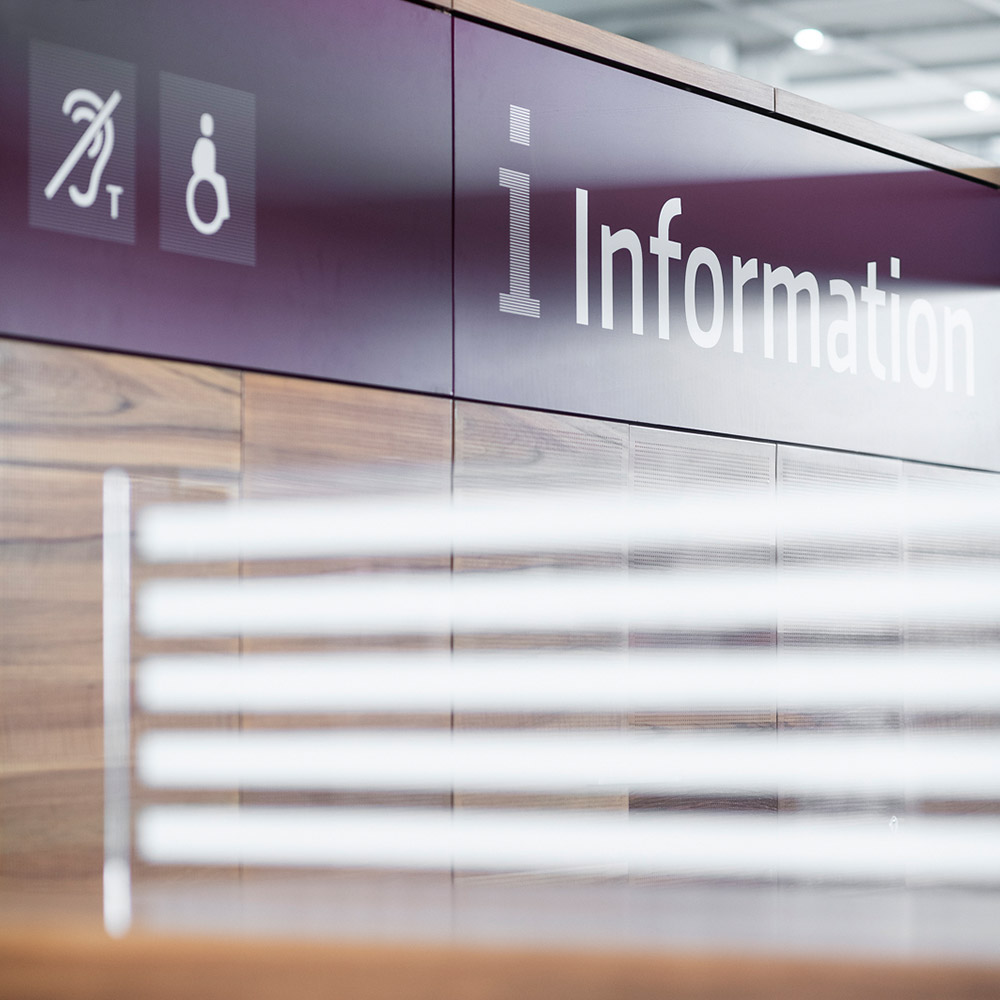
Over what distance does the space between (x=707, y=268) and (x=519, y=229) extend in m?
0.63

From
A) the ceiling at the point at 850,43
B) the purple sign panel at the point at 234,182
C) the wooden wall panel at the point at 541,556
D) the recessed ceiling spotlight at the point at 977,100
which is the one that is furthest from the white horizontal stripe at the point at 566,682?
the recessed ceiling spotlight at the point at 977,100

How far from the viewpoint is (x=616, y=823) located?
128 inches

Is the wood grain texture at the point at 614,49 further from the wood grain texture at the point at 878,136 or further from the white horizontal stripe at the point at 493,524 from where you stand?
the white horizontal stripe at the point at 493,524

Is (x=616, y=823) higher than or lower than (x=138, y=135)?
lower

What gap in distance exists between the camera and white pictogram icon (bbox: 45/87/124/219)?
2.41 m

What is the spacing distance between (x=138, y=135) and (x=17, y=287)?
14.7 inches

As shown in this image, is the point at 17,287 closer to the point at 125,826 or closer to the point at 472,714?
the point at 125,826

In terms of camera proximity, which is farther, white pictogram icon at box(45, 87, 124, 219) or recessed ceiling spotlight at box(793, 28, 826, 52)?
recessed ceiling spotlight at box(793, 28, 826, 52)

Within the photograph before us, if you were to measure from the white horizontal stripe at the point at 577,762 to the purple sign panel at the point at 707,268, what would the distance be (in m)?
0.77

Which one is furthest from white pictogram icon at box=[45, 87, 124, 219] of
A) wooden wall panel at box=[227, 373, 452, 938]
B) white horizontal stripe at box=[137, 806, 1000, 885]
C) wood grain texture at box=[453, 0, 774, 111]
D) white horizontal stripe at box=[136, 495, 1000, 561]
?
white horizontal stripe at box=[137, 806, 1000, 885]

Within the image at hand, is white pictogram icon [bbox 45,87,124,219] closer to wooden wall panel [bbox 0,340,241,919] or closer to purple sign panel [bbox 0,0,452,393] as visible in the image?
purple sign panel [bbox 0,0,452,393]

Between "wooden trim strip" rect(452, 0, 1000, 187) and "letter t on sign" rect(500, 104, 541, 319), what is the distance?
0.21 m

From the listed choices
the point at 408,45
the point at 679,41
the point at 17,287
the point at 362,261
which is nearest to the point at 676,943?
the point at 17,287

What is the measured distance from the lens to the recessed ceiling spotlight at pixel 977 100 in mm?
7523
